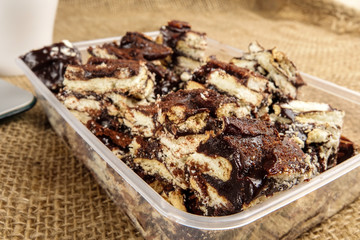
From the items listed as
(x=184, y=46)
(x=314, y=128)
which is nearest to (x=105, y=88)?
(x=184, y=46)

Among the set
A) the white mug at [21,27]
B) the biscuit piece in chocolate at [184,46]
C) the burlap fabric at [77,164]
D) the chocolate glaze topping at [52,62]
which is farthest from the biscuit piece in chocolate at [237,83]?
the white mug at [21,27]

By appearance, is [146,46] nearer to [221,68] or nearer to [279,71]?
[221,68]

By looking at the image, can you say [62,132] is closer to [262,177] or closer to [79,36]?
[262,177]

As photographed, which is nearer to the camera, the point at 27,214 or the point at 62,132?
the point at 27,214

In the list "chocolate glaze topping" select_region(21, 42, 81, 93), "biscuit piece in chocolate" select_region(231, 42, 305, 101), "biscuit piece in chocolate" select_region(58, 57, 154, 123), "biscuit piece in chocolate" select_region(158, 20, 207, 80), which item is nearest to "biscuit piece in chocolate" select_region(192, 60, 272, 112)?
"biscuit piece in chocolate" select_region(231, 42, 305, 101)

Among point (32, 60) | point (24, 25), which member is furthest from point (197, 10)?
point (32, 60)

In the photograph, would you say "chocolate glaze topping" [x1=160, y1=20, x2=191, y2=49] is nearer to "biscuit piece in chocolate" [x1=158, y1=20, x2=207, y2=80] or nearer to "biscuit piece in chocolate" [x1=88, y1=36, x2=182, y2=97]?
"biscuit piece in chocolate" [x1=158, y1=20, x2=207, y2=80]
